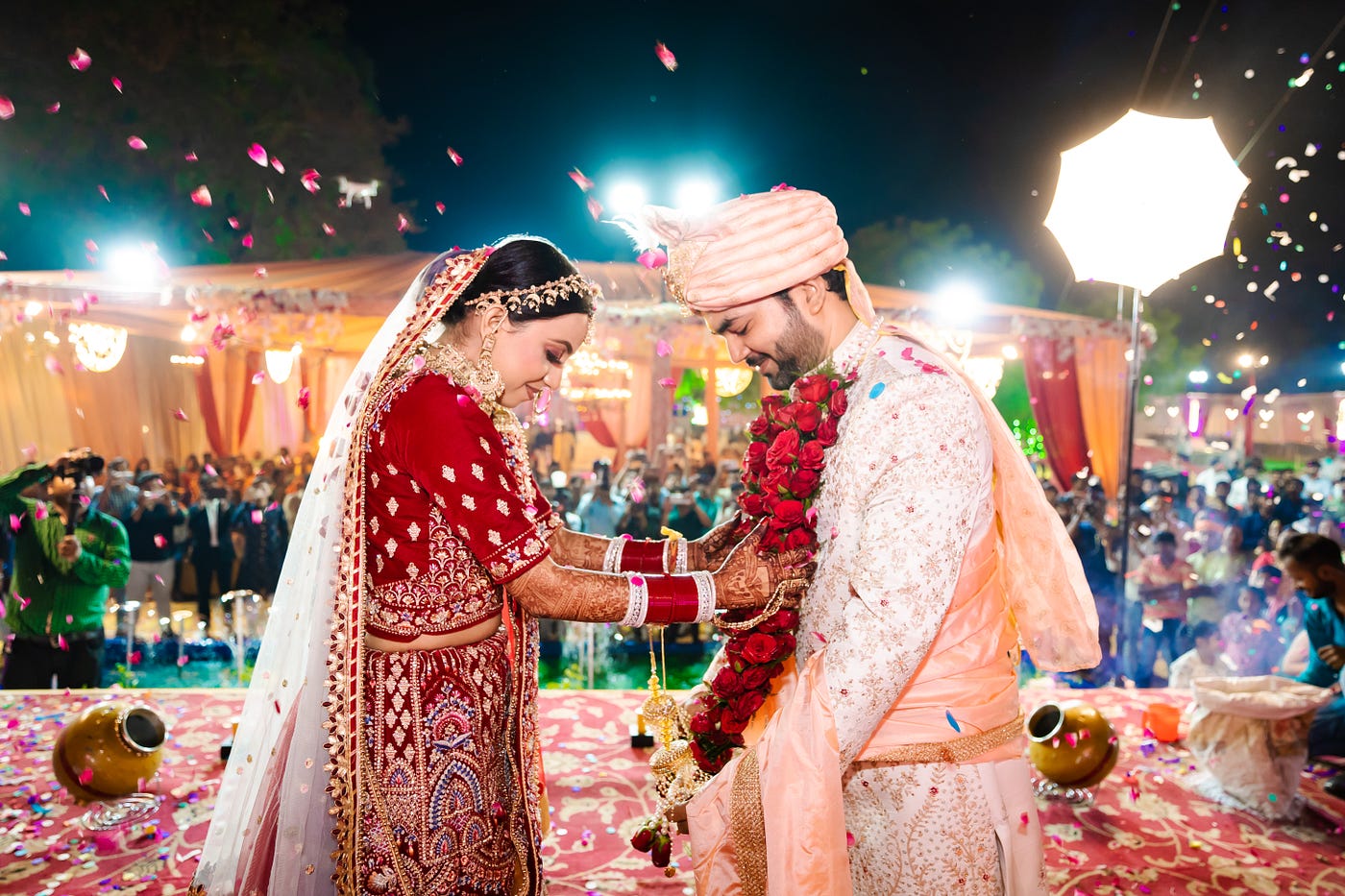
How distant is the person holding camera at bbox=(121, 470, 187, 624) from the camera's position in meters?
7.79

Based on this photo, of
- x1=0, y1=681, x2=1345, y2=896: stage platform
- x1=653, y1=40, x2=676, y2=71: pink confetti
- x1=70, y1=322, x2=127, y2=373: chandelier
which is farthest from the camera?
x1=653, y1=40, x2=676, y2=71: pink confetti

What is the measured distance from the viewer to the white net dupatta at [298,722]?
2047 mm

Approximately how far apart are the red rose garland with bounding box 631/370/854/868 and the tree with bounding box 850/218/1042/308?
18790 millimetres

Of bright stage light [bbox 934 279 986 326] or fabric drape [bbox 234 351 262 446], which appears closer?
bright stage light [bbox 934 279 986 326]

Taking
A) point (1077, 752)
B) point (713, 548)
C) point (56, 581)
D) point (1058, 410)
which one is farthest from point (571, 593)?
point (1058, 410)

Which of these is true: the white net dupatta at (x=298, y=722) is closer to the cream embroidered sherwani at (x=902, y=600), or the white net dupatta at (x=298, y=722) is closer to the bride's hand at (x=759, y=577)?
the bride's hand at (x=759, y=577)

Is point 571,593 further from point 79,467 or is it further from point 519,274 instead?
point 79,467

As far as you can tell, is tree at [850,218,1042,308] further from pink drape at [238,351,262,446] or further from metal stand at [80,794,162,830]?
metal stand at [80,794,162,830]

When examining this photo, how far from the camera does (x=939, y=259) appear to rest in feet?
65.6

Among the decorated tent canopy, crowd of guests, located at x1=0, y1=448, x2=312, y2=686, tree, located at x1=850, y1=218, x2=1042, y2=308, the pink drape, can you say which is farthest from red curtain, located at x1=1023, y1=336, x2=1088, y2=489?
the pink drape

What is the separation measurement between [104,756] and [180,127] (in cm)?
1285

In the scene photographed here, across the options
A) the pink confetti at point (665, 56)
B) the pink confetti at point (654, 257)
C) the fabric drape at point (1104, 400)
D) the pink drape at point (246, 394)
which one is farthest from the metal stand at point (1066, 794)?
the pink confetti at point (665, 56)

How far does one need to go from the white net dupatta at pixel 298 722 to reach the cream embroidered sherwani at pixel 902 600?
3.64ft

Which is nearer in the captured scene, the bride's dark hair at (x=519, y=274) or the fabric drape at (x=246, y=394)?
the bride's dark hair at (x=519, y=274)
